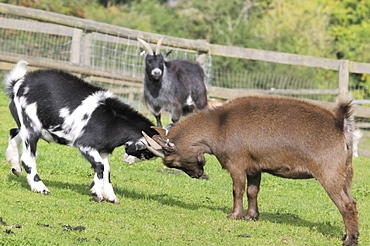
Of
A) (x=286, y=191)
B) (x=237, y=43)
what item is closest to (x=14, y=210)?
(x=286, y=191)

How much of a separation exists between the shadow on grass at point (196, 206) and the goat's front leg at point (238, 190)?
1.10ft

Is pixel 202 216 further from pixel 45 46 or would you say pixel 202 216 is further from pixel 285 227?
pixel 45 46

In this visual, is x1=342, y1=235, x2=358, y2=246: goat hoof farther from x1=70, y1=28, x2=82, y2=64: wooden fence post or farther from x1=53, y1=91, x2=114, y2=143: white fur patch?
x1=70, y1=28, x2=82, y2=64: wooden fence post

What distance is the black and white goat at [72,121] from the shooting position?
862 centimetres

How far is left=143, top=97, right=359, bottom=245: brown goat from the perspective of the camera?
736 cm

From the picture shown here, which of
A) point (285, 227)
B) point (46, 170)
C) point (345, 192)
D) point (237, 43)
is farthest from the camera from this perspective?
point (237, 43)

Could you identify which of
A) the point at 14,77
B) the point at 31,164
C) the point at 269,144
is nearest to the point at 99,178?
the point at 31,164

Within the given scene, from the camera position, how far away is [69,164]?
1098 cm

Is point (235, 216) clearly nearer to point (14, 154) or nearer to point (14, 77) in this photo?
point (14, 154)

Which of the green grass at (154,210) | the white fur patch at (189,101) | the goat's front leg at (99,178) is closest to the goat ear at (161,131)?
the goat's front leg at (99,178)

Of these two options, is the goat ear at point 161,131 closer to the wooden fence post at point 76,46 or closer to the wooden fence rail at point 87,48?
the wooden fence rail at point 87,48

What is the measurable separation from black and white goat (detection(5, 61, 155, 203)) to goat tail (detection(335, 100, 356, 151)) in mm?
2568

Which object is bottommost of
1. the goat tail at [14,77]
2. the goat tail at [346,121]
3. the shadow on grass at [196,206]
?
the shadow on grass at [196,206]

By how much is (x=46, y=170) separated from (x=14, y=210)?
2.99 metres
